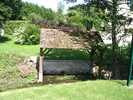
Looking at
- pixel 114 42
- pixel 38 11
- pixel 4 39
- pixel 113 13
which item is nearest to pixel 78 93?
pixel 113 13

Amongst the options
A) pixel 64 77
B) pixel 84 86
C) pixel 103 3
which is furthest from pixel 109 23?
pixel 84 86

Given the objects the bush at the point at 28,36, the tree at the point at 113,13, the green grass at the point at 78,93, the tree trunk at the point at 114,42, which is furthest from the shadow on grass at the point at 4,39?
the green grass at the point at 78,93

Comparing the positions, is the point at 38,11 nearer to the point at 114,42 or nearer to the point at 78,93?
the point at 114,42

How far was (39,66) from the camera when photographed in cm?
2569

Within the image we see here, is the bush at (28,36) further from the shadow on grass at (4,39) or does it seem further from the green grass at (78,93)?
the green grass at (78,93)

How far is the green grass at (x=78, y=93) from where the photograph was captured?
11915 millimetres

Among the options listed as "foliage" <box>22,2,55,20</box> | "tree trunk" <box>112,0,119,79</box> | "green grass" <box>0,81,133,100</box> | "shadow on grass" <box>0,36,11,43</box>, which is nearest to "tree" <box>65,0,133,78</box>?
"tree trunk" <box>112,0,119,79</box>

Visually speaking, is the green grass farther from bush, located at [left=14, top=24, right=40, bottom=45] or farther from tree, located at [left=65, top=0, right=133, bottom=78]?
bush, located at [left=14, top=24, right=40, bottom=45]

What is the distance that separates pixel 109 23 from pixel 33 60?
7.87 meters

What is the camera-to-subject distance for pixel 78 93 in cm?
1237

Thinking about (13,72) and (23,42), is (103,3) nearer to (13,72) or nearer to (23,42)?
(13,72)

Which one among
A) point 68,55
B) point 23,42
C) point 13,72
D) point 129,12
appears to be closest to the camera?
point 129,12

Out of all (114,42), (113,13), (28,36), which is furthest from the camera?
(28,36)

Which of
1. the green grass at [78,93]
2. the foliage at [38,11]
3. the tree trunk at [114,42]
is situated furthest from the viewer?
the foliage at [38,11]
